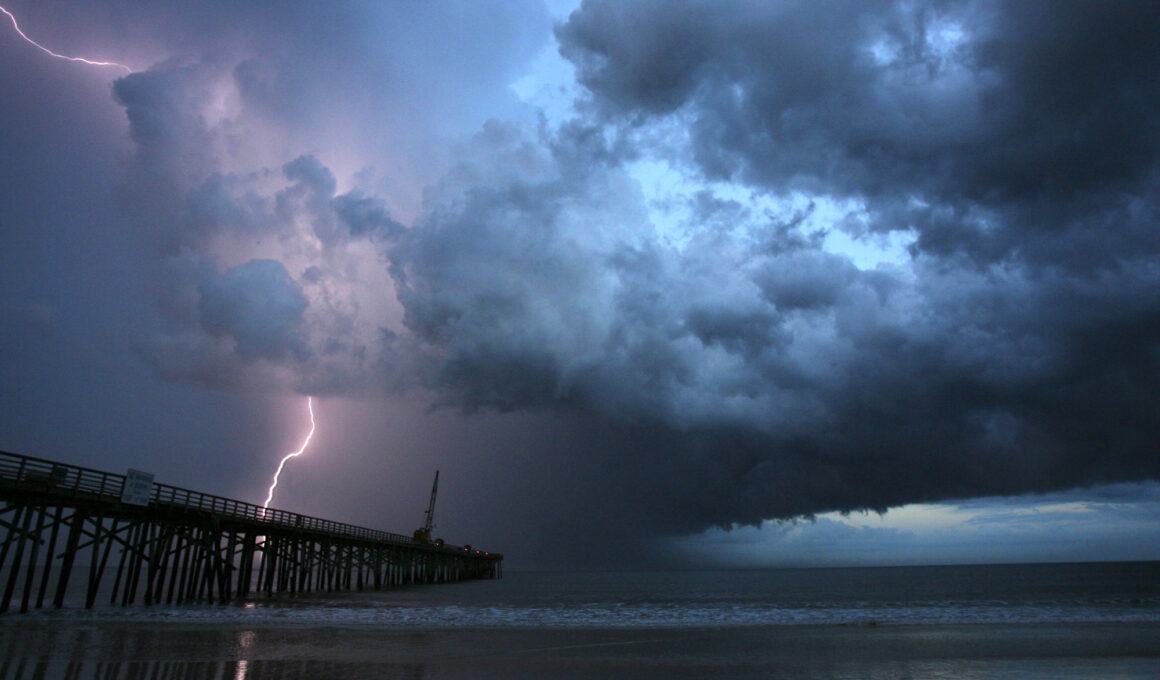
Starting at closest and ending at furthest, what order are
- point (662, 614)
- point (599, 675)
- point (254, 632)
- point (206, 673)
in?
1. point (206, 673)
2. point (599, 675)
3. point (254, 632)
4. point (662, 614)

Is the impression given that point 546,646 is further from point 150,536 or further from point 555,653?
point 150,536

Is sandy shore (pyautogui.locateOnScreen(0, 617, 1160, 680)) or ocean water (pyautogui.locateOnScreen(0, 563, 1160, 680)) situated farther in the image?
ocean water (pyautogui.locateOnScreen(0, 563, 1160, 680))

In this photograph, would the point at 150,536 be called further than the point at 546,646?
Yes

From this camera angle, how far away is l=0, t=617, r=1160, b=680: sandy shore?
14.7m

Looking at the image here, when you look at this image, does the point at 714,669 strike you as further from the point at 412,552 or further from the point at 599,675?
the point at 412,552

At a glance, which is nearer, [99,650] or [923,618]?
[99,650]

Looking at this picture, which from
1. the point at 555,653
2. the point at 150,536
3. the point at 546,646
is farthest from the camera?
the point at 150,536

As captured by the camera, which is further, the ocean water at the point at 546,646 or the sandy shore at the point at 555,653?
the ocean water at the point at 546,646

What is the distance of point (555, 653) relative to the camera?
18.7m

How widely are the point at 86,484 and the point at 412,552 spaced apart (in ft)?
171

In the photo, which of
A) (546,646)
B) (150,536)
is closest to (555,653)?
(546,646)

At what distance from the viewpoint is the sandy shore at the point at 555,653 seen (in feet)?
48.2

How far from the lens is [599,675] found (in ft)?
49.6

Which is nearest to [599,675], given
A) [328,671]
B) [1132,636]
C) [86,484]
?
[328,671]
